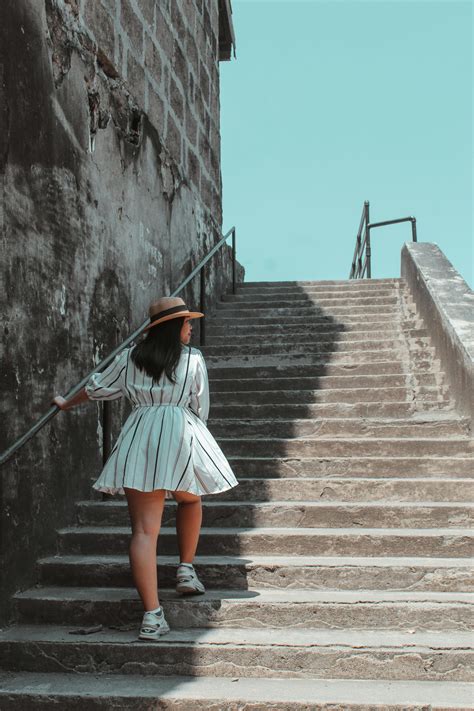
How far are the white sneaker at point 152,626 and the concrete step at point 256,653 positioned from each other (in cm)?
3

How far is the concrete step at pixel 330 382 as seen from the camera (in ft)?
18.8

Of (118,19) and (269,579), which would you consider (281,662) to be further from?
(118,19)

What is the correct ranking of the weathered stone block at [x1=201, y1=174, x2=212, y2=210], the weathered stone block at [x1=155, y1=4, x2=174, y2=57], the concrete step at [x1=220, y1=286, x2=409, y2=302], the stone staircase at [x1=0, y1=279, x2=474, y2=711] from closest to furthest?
the stone staircase at [x1=0, y1=279, x2=474, y2=711] < the weathered stone block at [x1=155, y1=4, x2=174, y2=57] < the concrete step at [x1=220, y1=286, x2=409, y2=302] < the weathered stone block at [x1=201, y1=174, x2=212, y2=210]

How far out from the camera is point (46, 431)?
386 centimetres

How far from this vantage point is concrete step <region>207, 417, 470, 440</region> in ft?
16.3

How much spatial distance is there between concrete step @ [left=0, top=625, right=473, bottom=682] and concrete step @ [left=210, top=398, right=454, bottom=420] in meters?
2.22

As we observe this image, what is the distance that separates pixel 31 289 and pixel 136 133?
2.23 m

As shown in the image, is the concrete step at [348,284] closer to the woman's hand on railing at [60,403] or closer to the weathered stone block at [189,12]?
the weathered stone block at [189,12]

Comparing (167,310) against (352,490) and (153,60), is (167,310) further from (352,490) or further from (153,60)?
(153,60)

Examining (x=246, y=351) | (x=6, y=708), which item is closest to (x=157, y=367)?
(x=6, y=708)

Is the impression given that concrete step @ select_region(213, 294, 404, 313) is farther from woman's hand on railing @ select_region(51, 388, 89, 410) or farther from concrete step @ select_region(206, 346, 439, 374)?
woman's hand on railing @ select_region(51, 388, 89, 410)

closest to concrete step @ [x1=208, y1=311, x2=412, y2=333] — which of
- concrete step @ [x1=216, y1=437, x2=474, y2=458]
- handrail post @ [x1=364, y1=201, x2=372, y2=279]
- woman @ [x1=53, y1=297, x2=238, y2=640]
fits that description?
concrete step @ [x1=216, y1=437, x2=474, y2=458]

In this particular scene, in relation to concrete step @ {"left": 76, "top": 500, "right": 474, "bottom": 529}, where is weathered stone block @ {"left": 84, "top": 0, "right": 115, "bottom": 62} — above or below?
above

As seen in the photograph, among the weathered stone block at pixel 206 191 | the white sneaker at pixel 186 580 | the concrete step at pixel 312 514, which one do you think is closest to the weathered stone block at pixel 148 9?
the weathered stone block at pixel 206 191
